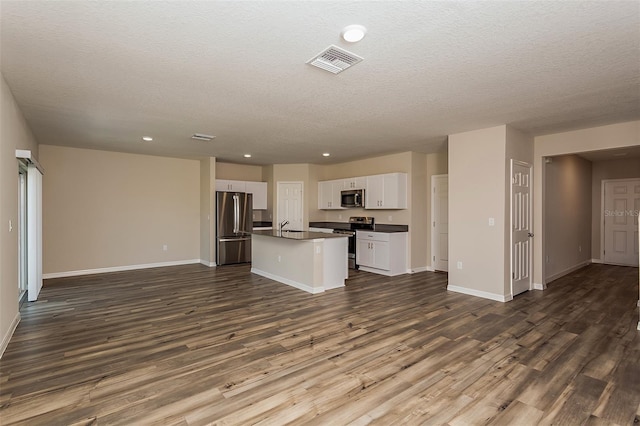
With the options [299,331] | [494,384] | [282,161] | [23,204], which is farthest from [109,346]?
[282,161]

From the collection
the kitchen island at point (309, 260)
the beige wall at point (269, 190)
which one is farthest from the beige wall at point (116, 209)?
the kitchen island at point (309, 260)

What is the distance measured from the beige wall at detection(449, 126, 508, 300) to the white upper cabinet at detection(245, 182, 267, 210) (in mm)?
4876

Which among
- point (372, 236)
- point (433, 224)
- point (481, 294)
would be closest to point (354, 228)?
point (372, 236)

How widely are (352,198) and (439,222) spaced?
1920 millimetres

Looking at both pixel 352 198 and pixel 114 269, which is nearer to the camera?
pixel 114 269

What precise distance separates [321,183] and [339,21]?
6254mm

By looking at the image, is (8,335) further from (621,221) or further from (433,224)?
(621,221)

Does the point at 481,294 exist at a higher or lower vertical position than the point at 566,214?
lower

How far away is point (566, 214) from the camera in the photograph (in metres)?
6.38

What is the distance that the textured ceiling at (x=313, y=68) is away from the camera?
1992 mm

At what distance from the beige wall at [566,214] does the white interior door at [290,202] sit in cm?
523

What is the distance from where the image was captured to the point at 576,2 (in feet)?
6.18

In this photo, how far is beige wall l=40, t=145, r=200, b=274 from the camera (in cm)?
613

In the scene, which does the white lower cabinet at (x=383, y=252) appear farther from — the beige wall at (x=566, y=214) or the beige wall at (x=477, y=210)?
the beige wall at (x=566, y=214)
